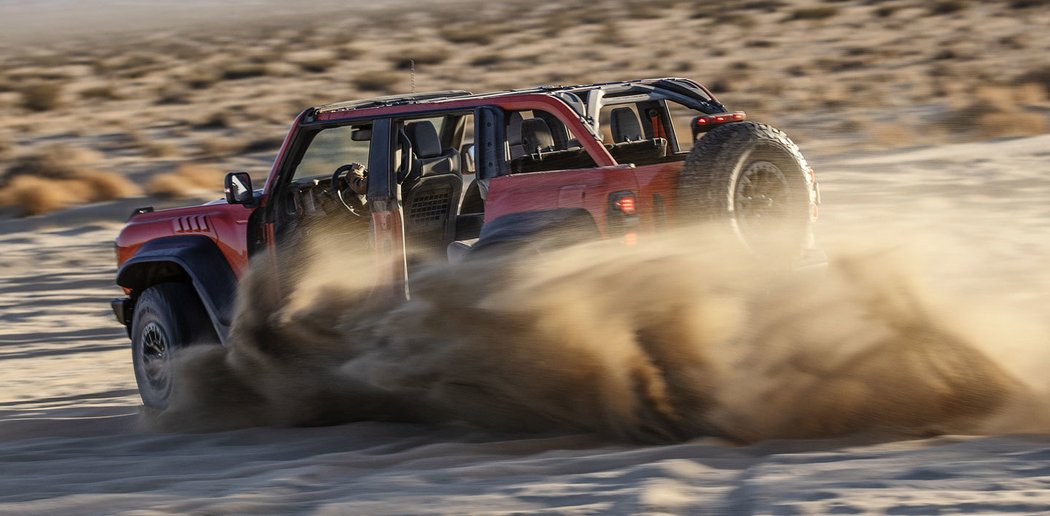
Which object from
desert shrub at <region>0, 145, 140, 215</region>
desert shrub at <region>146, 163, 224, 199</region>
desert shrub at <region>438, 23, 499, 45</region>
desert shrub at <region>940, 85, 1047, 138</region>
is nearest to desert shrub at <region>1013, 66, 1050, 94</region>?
desert shrub at <region>940, 85, 1047, 138</region>

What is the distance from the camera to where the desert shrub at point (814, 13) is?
3888 centimetres

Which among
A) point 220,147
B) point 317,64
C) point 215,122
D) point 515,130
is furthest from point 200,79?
point 515,130

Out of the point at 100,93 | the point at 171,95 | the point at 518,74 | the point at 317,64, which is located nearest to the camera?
the point at 171,95

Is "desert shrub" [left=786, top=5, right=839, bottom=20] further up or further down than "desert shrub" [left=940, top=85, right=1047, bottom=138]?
further up

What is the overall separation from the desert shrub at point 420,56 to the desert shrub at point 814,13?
995 cm

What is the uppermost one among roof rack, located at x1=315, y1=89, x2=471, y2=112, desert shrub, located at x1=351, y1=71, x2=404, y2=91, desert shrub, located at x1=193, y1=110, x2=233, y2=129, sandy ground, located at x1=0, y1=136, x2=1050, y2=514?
desert shrub, located at x1=351, y1=71, x2=404, y2=91

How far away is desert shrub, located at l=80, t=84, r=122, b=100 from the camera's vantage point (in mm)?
32562

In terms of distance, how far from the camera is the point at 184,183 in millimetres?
17766

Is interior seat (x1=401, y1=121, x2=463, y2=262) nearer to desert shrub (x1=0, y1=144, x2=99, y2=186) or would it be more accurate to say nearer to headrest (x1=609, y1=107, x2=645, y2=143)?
headrest (x1=609, y1=107, x2=645, y2=143)

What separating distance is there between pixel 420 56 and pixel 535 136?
32.1m

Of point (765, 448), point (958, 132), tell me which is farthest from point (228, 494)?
point (958, 132)

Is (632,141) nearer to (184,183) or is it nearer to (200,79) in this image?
(184,183)

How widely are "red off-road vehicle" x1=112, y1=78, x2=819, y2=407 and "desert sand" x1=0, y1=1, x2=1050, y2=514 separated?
0.39m

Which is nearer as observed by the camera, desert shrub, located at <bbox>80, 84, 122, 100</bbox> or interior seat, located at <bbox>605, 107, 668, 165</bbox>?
interior seat, located at <bbox>605, 107, 668, 165</bbox>
